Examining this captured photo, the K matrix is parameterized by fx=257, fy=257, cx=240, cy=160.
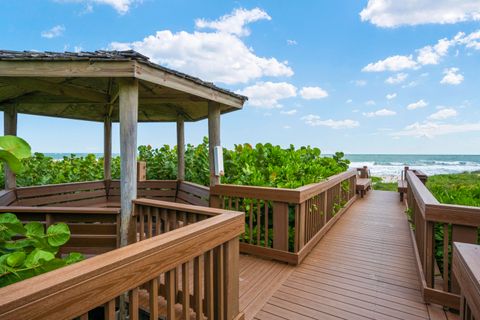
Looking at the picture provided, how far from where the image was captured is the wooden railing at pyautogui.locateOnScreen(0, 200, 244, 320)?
853mm

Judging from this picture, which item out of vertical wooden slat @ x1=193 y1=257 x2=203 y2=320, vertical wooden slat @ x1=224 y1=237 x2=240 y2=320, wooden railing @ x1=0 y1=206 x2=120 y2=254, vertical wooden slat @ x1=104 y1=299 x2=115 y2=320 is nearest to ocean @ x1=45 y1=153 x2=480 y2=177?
wooden railing @ x1=0 y1=206 x2=120 y2=254

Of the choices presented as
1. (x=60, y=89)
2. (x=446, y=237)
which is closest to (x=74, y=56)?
(x=60, y=89)

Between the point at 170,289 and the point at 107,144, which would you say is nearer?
the point at 170,289

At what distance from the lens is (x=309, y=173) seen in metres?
4.50

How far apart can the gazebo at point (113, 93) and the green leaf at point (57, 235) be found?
66.8 inches

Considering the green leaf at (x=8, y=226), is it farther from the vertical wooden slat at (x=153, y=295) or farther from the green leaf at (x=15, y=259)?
the vertical wooden slat at (x=153, y=295)

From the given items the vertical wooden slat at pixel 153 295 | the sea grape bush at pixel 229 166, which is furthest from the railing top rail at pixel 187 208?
the sea grape bush at pixel 229 166

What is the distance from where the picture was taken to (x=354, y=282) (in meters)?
2.89

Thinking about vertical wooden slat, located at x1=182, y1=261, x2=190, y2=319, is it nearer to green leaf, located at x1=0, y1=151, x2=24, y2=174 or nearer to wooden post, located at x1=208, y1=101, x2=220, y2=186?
green leaf, located at x1=0, y1=151, x2=24, y2=174

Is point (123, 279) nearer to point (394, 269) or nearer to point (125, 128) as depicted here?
point (125, 128)

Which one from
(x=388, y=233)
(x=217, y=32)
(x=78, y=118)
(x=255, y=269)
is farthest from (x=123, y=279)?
(x=217, y=32)

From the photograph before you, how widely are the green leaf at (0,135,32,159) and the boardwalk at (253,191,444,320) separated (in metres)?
2.15

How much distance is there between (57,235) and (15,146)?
488 mm

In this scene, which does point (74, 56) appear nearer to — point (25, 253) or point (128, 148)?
point (128, 148)
